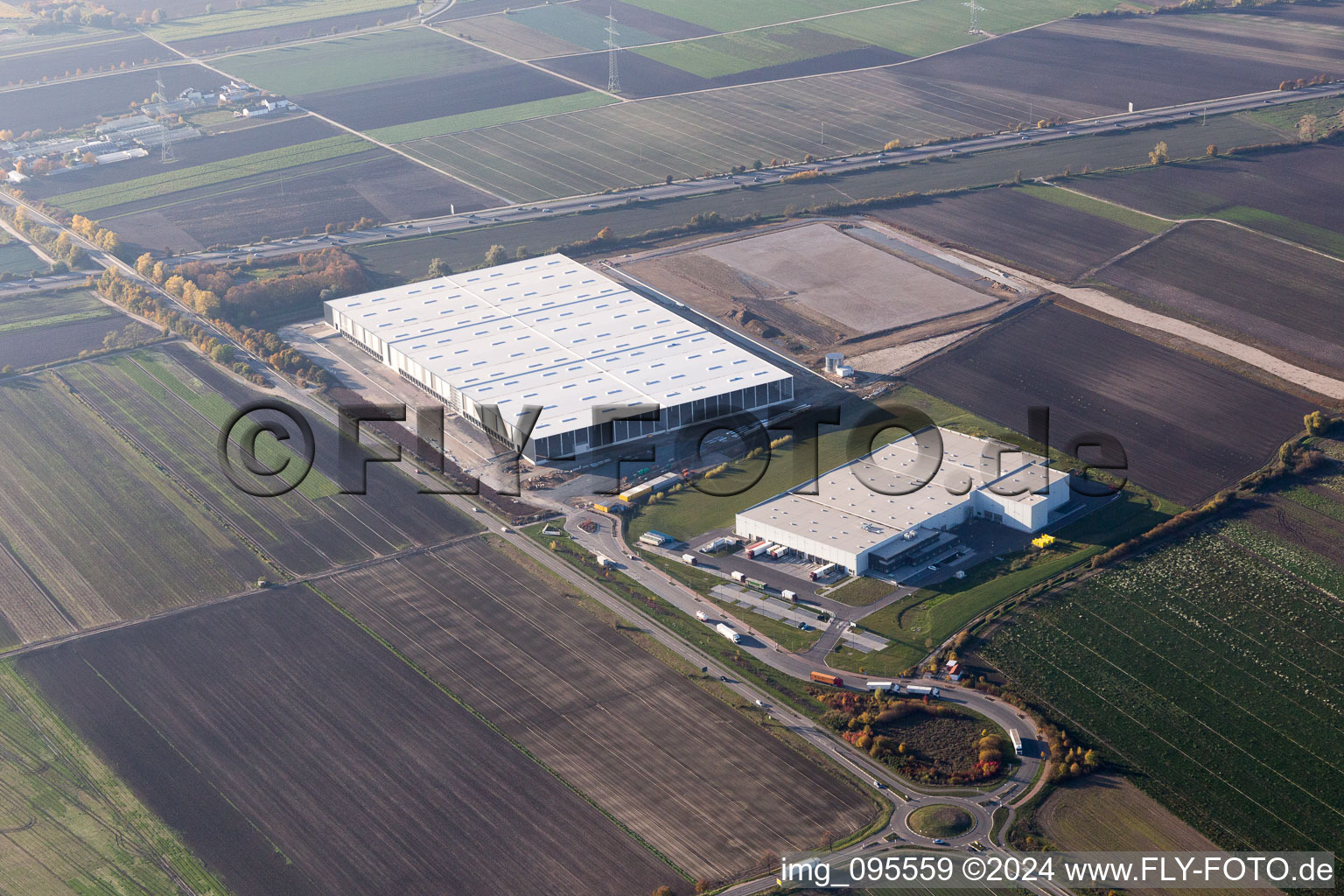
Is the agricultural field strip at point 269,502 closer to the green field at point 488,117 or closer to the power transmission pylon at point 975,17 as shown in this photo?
the green field at point 488,117

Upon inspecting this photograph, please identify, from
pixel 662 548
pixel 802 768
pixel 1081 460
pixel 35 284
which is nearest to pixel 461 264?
pixel 35 284

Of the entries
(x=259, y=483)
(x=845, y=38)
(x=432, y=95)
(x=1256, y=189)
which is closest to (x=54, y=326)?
(x=259, y=483)

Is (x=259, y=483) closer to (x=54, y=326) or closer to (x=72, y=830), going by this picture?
(x=72, y=830)

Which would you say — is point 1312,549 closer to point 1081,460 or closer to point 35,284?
point 1081,460

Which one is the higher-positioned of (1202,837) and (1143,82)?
(1143,82)

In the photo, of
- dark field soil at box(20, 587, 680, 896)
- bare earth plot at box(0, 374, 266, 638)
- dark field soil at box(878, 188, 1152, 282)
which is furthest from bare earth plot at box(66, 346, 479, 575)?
dark field soil at box(878, 188, 1152, 282)

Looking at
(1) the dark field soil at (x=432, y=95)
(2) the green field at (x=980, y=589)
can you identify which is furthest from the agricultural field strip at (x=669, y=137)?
(2) the green field at (x=980, y=589)
